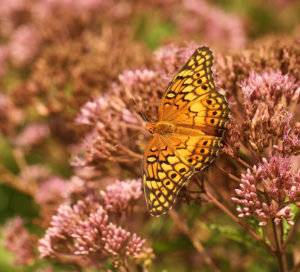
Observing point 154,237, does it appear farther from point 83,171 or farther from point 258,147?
point 258,147

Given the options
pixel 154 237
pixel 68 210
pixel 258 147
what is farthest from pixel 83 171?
pixel 258 147

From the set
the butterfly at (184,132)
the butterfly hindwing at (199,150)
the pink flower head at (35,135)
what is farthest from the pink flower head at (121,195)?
the pink flower head at (35,135)

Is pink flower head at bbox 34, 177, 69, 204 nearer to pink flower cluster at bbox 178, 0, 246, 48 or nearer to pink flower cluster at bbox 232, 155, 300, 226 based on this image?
pink flower cluster at bbox 232, 155, 300, 226

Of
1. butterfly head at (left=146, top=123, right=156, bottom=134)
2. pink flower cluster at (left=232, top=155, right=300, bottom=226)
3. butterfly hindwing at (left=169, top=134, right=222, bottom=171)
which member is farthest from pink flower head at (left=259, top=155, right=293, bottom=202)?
butterfly head at (left=146, top=123, right=156, bottom=134)

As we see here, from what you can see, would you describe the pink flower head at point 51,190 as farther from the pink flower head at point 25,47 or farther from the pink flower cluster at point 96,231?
the pink flower head at point 25,47

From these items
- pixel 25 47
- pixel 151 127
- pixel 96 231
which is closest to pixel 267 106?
pixel 151 127
